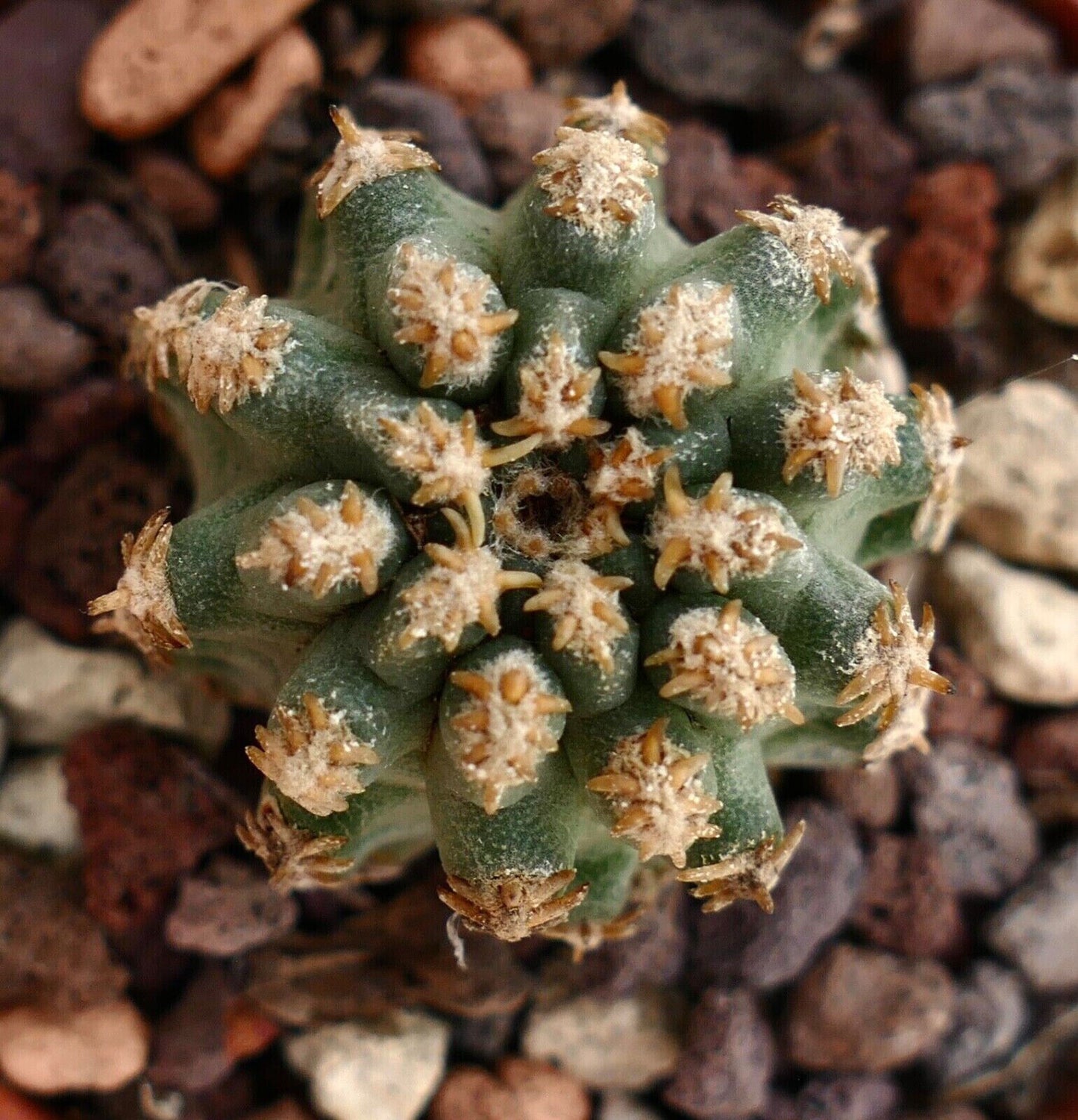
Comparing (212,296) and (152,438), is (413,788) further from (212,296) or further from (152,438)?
(152,438)

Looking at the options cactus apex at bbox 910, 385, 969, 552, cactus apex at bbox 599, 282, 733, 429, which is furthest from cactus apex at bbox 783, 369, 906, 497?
cactus apex at bbox 910, 385, 969, 552

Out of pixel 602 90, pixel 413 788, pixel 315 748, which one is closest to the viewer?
pixel 315 748

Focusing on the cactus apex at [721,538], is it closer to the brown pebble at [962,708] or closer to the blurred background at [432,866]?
the blurred background at [432,866]

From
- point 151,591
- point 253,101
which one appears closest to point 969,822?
point 151,591

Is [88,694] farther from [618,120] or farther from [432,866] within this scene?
[618,120]

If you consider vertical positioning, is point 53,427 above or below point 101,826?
above

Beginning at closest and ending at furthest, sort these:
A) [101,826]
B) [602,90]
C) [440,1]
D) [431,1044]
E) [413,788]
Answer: [413,788], [101,826], [431,1044], [440,1], [602,90]

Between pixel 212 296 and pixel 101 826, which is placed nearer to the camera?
pixel 212 296

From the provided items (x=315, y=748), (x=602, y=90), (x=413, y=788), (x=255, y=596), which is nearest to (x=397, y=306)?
(x=255, y=596)
